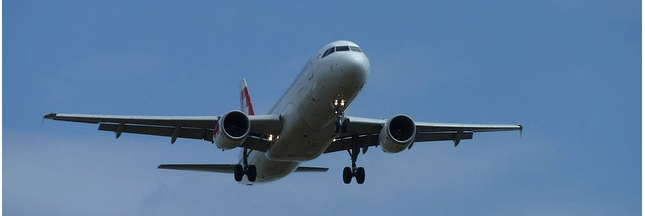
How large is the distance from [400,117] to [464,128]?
5.10 m

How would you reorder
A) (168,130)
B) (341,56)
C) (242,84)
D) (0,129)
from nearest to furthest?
Answer: (0,129) → (341,56) → (168,130) → (242,84)

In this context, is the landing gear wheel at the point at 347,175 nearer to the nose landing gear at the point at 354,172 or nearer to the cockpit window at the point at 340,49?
the nose landing gear at the point at 354,172

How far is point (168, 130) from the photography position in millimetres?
43312

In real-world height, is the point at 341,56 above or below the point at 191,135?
above

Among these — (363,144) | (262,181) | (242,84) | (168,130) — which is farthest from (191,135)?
(242,84)

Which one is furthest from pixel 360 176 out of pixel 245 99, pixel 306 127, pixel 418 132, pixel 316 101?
pixel 245 99

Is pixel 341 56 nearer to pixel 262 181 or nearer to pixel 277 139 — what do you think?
pixel 277 139

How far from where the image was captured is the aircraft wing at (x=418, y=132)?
41.7m

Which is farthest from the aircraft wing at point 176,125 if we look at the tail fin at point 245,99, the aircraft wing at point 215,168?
the tail fin at point 245,99

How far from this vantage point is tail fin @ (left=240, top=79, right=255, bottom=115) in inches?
2159

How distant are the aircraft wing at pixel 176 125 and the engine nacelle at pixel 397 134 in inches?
163

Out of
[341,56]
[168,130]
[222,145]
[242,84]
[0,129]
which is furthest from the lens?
[242,84]

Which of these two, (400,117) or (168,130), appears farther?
(168,130)

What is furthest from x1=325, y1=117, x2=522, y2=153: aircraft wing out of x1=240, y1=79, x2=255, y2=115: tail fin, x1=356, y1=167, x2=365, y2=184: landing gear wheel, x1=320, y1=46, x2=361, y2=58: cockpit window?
x1=240, y1=79, x2=255, y2=115: tail fin
